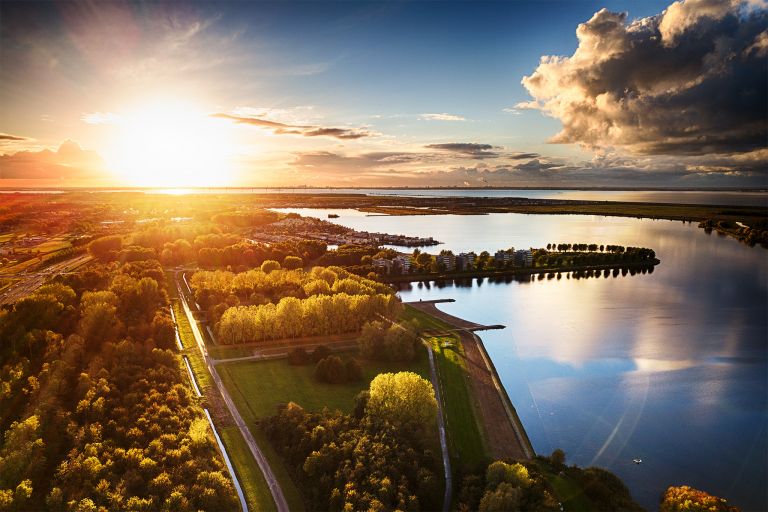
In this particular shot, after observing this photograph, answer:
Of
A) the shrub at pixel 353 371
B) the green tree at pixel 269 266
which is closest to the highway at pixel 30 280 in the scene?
the green tree at pixel 269 266

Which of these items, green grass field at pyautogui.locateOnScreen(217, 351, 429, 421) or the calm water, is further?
green grass field at pyautogui.locateOnScreen(217, 351, 429, 421)

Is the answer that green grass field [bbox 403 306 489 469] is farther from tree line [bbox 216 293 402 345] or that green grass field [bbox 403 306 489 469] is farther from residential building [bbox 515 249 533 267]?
residential building [bbox 515 249 533 267]

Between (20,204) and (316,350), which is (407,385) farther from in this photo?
(20,204)

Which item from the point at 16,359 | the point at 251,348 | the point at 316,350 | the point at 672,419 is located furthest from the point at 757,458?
the point at 16,359

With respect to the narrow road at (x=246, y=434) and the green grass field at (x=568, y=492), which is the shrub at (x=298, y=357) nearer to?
the narrow road at (x=246, y=434)

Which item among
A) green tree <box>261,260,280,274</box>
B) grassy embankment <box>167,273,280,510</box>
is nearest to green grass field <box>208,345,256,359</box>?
grassy embankment <box>167,273,280,510</box>

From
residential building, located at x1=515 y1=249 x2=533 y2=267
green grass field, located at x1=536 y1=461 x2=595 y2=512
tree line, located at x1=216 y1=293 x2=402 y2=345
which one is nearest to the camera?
green grass field, located at x1=536 y1=461 x2=595 y2=512

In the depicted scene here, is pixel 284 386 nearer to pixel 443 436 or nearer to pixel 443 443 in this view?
pixel 443 436
